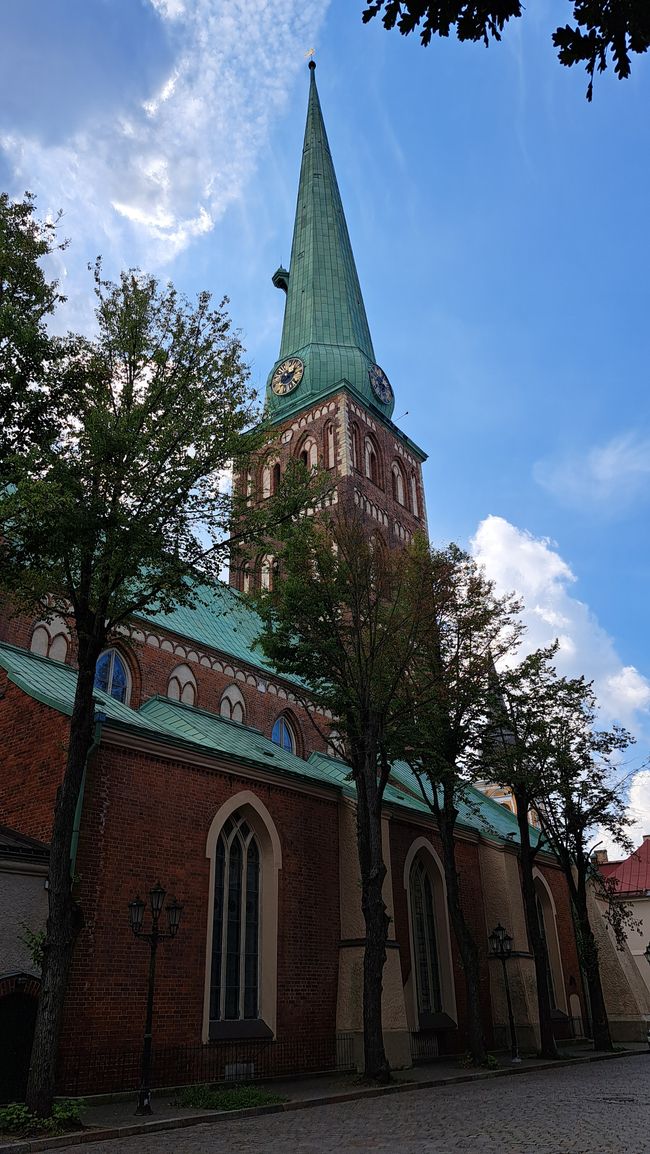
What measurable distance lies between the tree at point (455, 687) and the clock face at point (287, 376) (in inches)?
961

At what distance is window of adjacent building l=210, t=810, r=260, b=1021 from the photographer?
53.0 ft

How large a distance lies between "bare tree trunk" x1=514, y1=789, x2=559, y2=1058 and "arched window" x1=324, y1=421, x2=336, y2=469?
19688 millimetres

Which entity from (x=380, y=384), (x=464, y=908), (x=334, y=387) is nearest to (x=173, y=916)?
(x=464, y=908)

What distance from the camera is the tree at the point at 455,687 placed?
2000 centimetres

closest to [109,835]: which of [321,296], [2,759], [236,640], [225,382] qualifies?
[2,759]

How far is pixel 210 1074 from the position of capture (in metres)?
14.8

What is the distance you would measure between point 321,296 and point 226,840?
3511 centimetres

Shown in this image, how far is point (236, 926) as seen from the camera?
16906 millimetres

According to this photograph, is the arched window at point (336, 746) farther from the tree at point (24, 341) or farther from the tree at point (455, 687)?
the tree at point (24, 341)

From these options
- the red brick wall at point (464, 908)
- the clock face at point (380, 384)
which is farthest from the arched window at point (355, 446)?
the red brick wall at point (464, 908)

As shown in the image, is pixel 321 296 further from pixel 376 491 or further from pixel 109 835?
pixel 109 835

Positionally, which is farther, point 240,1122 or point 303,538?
point 303,538

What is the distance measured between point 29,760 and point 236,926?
5.57 metres

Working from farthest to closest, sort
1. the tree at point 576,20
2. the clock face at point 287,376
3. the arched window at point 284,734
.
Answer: the clock face at point 287,376 < the arched window at point 284,734 < the tree at point 576,20
